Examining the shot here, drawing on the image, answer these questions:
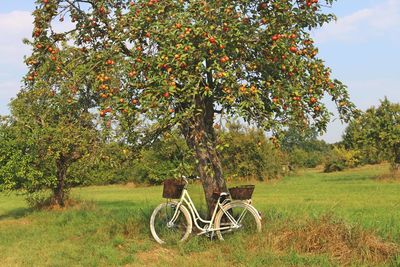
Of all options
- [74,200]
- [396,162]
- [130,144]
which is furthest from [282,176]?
[130,144]

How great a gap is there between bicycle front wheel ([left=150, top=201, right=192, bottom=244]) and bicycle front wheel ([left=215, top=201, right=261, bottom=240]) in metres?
0.61

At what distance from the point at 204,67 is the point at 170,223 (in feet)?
11.3

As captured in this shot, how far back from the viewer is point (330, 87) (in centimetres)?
848

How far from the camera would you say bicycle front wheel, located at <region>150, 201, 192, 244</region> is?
8.69 m

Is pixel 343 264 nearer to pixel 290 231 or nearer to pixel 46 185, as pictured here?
pixel 290 231

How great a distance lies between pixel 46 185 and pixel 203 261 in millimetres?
12846

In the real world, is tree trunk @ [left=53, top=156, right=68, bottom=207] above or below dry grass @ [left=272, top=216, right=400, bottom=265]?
above

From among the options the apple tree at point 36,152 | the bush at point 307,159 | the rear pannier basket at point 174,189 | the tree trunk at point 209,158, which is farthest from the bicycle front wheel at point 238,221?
the bush at point 307,159

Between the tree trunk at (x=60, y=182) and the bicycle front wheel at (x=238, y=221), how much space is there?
11092 mm

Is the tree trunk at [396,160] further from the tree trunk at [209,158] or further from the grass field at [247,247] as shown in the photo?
the tree trunk at [209,158]

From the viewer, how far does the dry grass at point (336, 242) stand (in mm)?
6797

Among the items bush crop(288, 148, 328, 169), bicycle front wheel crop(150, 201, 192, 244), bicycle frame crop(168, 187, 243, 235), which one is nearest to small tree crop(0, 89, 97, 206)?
bicycle front wheel crop(150, 201, 192, 244)

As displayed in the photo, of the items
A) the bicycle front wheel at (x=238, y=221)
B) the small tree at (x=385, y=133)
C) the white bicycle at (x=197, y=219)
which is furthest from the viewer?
the small tree at (x=385, y=133)

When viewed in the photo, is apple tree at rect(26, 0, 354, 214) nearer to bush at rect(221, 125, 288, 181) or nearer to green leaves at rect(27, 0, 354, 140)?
green leaves at rect(27, 0, 354, 140)
